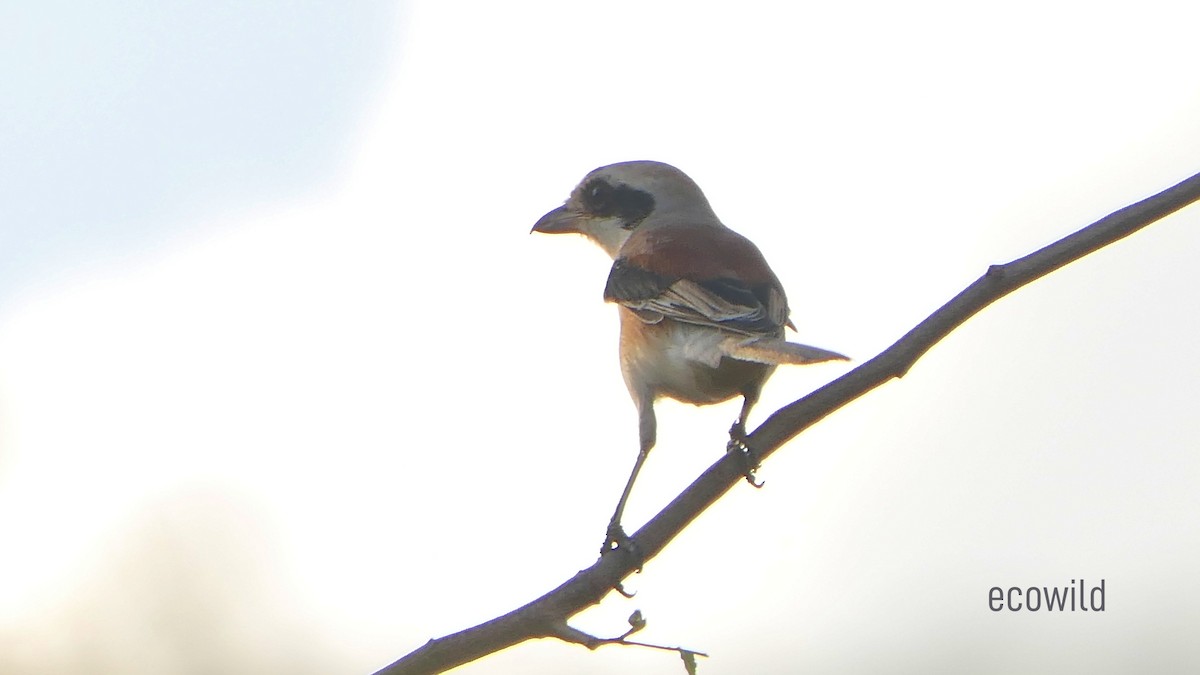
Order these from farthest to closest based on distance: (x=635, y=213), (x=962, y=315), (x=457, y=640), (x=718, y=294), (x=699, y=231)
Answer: (x=635, y=213) → (x=699, y=231) → (x=718, y=294) → (x=962, y=315) → (x=457, y=640)

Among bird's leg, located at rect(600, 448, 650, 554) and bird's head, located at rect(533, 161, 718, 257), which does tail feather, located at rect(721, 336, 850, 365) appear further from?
bird's head, located at rect(533, 161, 718, 257)

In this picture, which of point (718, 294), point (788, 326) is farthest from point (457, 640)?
point (788, 326)

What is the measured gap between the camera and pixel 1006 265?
3.08m

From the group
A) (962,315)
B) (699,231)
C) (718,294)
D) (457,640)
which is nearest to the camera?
(457,640)

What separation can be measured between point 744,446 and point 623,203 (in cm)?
363

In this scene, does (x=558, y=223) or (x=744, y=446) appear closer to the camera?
(x=744, y=446)

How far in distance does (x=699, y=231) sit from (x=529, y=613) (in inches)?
123

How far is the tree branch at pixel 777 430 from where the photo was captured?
2.87m

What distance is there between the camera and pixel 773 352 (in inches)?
163

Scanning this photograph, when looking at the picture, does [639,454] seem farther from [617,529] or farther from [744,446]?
[744,446]

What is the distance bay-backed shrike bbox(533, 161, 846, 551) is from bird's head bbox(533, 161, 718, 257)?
385 millimetres

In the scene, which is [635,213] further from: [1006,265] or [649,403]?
[1006,265]

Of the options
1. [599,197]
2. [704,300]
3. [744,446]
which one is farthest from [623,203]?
[744,446]

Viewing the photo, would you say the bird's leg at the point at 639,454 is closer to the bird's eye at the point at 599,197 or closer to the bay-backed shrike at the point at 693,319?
the bay-backed shrike at the point at 693,319
